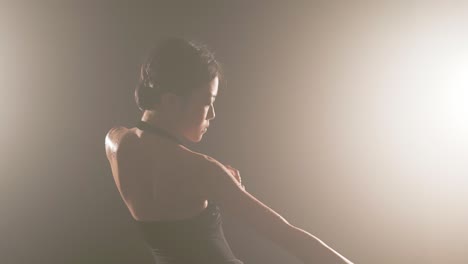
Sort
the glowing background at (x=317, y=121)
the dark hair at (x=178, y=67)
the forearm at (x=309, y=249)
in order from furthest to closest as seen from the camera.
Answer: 1. the glowing background at (x=317, y=121)
2. the dark hair at (x=178, y=67)
3. the forearm at (x=309, y=249)

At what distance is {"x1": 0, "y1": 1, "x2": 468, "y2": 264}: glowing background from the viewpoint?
Answer: 179 cm

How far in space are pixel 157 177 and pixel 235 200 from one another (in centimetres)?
19

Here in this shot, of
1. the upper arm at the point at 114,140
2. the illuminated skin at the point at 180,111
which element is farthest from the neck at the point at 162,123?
the upper arm at the point at 114,140

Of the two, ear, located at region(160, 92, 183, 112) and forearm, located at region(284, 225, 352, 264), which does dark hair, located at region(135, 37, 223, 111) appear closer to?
ear, located at region(160, 92, 183, 112)

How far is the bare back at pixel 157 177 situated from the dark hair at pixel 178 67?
0.43 feet

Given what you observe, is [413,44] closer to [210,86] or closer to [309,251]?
[210,86]

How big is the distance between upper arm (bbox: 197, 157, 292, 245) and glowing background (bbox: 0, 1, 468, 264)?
0.89m

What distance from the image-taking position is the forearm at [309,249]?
93 centimetres

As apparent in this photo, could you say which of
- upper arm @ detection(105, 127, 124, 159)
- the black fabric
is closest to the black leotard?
the black fabric

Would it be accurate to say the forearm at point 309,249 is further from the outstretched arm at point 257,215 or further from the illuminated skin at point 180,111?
the illuminated skin at point 180,111

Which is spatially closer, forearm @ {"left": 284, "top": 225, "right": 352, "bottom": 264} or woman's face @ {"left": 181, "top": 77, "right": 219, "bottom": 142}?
forearm @ {"left": 284, "top": 225, "right": 352, "bottom": 264}

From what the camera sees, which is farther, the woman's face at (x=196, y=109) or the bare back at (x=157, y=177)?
the woman's face at (x=196, y=109)

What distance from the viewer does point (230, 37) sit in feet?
6.09

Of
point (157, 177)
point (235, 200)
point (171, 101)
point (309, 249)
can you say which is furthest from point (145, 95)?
point (309, 249)
